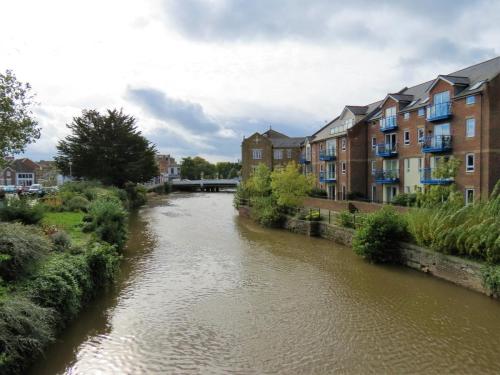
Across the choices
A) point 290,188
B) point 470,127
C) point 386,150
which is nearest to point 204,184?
point 386,150

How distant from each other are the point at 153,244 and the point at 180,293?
35.8ft

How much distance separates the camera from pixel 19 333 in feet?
25.8

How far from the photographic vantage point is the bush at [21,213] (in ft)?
57.7

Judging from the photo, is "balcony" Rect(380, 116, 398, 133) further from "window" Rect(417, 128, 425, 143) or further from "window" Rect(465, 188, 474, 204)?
"window" Rect(465, 188, 474, 204)

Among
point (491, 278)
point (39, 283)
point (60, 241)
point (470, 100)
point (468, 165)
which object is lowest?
point (491, 278)

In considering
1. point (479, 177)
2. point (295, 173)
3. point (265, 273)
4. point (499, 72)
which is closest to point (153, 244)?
point (265, 273)

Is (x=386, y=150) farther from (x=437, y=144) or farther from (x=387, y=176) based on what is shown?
(x=437, y=144)

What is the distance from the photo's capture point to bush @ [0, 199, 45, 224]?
1758 centimetres

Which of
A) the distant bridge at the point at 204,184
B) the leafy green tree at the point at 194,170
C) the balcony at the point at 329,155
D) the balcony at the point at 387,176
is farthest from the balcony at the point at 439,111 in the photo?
the leafy green tree at the point at 194,170

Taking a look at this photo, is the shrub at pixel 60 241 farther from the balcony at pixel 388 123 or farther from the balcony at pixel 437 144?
the balcony at pixel 388 123

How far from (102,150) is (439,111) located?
40.6 m

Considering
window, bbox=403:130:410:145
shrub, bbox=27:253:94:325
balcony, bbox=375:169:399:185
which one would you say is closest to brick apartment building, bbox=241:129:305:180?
balcony, bbox=375:169:399:185

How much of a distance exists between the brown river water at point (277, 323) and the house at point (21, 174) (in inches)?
3333

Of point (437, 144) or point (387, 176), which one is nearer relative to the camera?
point (437, 144)
